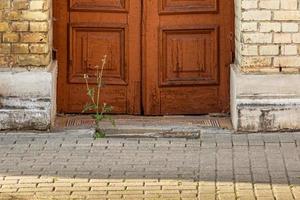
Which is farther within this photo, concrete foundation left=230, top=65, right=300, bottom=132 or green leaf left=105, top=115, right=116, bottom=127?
green leaf left=105, top=115, right=116, bottom=127

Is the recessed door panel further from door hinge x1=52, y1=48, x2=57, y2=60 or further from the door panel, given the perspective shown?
door hinge x1=52, y1=48, x2=57, y2=60

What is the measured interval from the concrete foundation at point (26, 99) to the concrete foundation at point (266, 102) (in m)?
1.93

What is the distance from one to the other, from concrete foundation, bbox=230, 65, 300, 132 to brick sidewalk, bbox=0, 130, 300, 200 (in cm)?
14

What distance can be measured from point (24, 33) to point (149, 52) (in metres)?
1.47

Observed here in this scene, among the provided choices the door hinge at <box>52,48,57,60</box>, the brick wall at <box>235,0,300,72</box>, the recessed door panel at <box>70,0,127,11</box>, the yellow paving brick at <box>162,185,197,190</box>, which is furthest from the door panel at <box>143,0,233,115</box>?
the yellow paving brick at <box>162,185,197,190</box>

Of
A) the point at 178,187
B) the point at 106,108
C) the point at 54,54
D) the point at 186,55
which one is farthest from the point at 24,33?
the point at 178,187

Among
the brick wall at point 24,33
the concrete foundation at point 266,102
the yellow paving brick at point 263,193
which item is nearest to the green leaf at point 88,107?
the brick wall at point 24,33

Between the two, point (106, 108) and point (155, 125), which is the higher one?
point (106, 108)

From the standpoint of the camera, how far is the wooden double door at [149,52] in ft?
36.6

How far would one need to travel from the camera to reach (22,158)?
370 inches

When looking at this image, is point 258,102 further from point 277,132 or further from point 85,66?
point 85,66

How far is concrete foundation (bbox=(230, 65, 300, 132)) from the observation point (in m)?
10.4

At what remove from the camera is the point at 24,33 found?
1051cm

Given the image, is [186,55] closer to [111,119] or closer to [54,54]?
[111,119]
